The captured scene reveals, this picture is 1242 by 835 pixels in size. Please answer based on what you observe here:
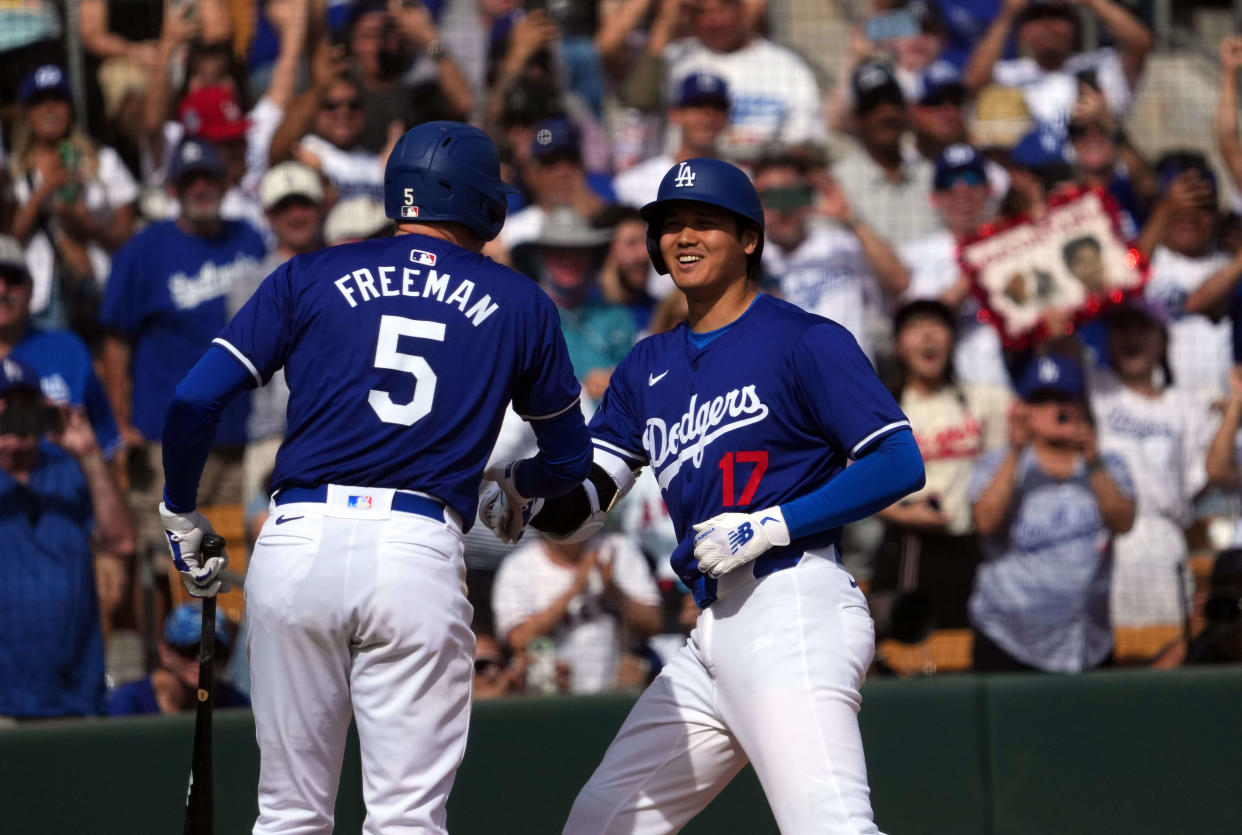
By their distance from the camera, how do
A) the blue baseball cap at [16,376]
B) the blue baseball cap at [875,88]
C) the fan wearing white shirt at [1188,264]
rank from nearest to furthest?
1. the blue baseball cap at [16,376]
2. the fan wearing white shirt at [1188,264]
3. the blue baseball cap at [875,88]

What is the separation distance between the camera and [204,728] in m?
3.57

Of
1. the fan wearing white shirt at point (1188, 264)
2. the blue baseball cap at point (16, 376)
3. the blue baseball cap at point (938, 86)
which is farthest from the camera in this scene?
the blue baseball cap at point (938, 86)

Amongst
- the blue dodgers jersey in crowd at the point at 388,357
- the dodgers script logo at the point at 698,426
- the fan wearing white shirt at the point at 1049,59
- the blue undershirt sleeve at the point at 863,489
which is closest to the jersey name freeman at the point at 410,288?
the blue dodgers jersey in crowd at the point at 388,357

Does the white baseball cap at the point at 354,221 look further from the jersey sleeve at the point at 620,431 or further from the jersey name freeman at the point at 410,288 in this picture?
the jersey name freeman at the point at 410,288

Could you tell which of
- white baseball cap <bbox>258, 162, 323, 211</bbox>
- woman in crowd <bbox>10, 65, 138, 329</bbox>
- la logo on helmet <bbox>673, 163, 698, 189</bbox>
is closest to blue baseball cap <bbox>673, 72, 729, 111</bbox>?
white baseball cap <bbox>258, 162, 323, 211</bbox>

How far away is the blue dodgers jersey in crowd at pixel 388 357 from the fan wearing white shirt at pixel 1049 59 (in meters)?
4.23

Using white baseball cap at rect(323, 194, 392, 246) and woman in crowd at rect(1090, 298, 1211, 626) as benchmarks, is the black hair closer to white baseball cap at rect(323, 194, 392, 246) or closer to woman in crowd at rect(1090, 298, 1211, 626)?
woman in crowd at rect(1090, 298, 1211, 626)

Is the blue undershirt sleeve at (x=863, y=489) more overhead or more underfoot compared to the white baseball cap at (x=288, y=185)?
more underfoot

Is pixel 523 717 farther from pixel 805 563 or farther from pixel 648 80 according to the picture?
pixel 648 80

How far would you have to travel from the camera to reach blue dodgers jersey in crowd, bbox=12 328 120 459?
5.58 metres

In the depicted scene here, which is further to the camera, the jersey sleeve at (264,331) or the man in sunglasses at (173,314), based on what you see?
the man in sunglasses at (173,314)

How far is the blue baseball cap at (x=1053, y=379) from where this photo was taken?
239 inches

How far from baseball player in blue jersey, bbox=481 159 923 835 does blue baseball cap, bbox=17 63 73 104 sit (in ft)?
11.3

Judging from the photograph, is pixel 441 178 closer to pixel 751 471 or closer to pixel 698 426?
pixel 698 426
